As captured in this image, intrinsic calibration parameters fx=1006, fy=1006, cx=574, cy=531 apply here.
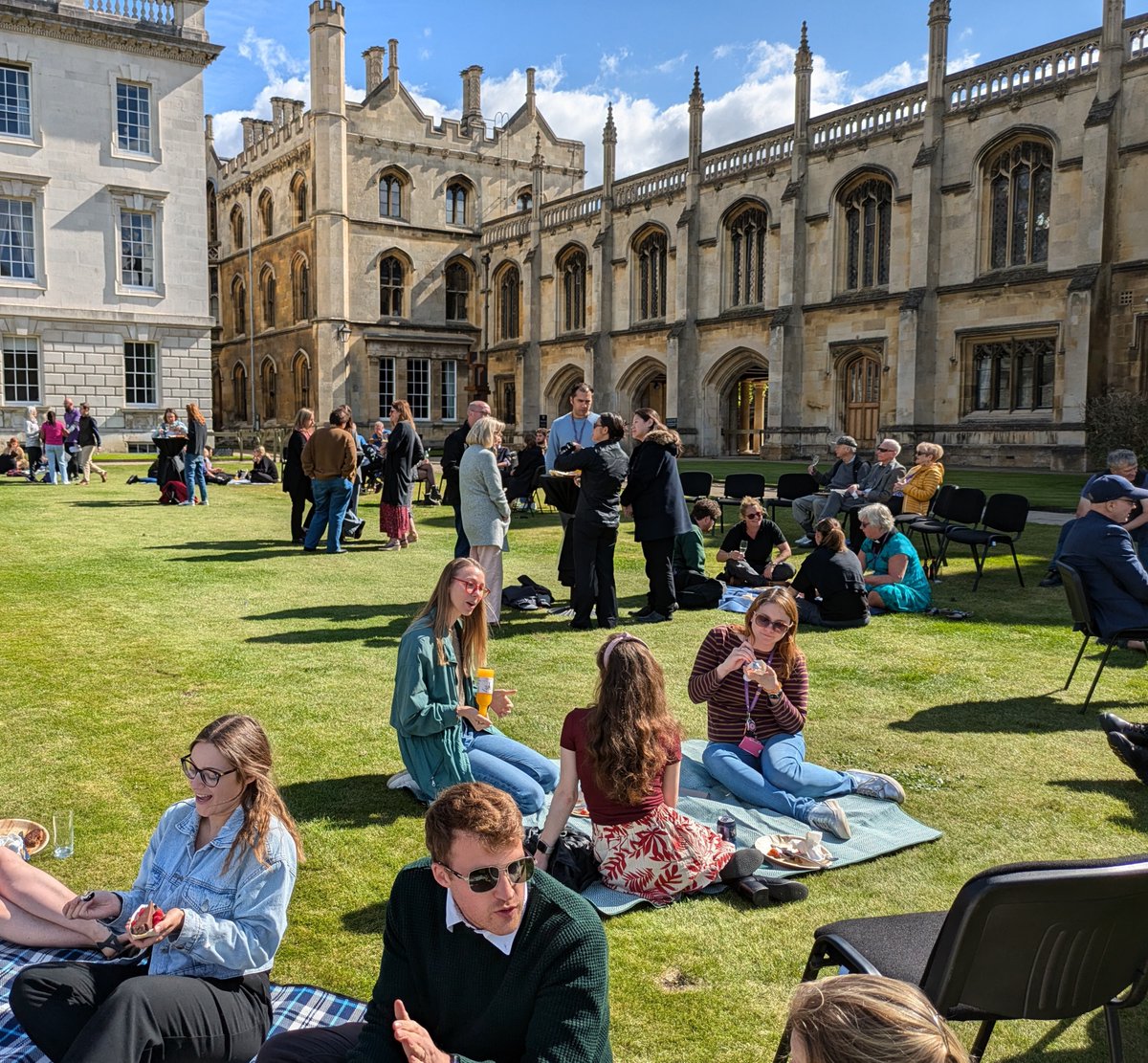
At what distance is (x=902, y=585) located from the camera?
10.0 meters

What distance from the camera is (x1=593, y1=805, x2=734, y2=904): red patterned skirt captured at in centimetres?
413

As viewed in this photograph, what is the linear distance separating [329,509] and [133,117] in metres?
23.1

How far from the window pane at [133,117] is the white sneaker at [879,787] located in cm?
3171

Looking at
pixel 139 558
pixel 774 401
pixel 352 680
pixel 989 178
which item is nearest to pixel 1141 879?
pixel 352 680

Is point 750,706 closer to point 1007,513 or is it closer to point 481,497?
point 481,497

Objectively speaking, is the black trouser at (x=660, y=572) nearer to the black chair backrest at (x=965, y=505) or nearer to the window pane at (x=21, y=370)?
the black chair backrest at (x=965, y=505)

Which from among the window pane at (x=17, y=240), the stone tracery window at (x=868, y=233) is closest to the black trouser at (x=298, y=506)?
the window pane at (x=17, y=240)

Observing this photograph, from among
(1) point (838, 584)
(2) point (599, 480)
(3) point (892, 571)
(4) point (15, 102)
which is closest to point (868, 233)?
(3) point (892, 571)

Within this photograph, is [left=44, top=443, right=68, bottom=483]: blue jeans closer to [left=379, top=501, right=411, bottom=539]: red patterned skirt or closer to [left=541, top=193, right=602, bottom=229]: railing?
[left=379, top=501, right=411, bottom=539]: red patterned skirt

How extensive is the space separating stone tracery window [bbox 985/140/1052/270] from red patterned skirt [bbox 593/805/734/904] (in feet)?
84.0

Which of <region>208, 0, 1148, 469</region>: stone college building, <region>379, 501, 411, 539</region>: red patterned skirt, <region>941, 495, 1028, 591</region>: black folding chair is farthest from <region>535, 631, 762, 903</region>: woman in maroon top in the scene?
<region>208, 0, 1148, 469</region>: stone college building

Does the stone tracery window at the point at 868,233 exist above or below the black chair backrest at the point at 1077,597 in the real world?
above

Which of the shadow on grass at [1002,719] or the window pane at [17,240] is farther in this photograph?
the window pane at [17,240]

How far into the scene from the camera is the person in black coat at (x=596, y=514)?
8961mm
